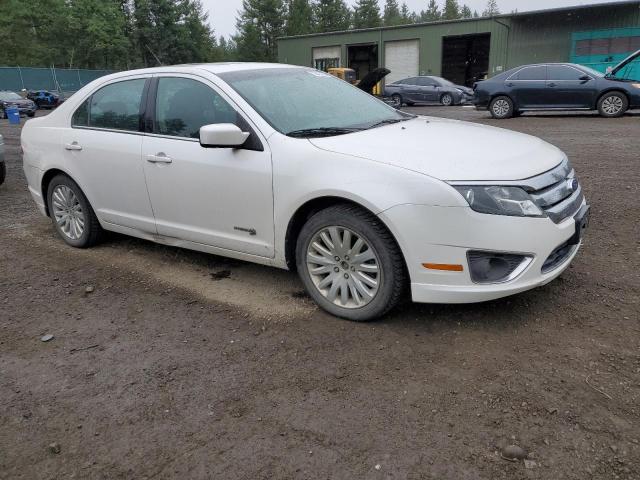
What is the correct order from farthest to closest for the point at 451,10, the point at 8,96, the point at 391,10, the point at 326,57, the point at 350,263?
the point at 391,10, the point at 451,10, the point at 326,57, the point at 8,96, the point at 350,263

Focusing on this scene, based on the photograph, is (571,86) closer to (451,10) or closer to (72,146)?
(72,146)

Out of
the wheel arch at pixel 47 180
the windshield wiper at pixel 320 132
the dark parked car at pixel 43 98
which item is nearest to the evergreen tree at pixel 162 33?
Result: the dark parked car at pixel 43 98

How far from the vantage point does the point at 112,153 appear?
449cm

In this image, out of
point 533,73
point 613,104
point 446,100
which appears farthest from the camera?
point 446,100

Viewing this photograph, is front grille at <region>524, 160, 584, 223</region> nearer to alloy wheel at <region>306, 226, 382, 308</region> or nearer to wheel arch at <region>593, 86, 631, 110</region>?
alloy wheel at <region>306, 226, 382, 308</region>

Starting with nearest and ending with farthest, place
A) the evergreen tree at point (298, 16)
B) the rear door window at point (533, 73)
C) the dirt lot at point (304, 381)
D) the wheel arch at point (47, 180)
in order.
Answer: the dirt lot at point (304, 381) → the wheel arch at point (47, 180) → the rear door window at point (533, 73) → the evergreen tree at point (298, 16)

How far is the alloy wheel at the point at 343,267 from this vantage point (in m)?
3.29

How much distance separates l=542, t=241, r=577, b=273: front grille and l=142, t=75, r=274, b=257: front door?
1721 mm

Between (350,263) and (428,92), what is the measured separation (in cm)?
2313

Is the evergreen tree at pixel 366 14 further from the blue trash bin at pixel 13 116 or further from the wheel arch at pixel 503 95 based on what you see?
the wheel arch at pixel 503 95

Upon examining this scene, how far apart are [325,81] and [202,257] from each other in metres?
1.88

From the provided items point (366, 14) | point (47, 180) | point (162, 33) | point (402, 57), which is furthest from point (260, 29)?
point (47, 180)

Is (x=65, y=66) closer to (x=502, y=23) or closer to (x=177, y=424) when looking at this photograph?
(x=502, y=23)

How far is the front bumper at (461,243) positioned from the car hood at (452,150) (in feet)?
0.77
